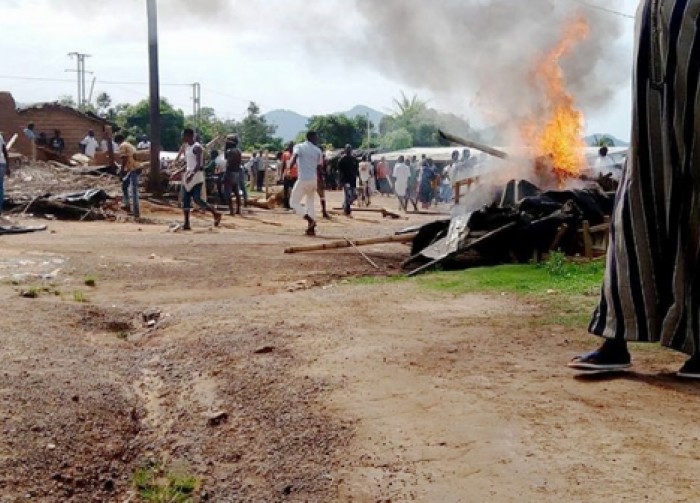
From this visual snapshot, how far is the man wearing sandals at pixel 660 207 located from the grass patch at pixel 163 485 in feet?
6.81

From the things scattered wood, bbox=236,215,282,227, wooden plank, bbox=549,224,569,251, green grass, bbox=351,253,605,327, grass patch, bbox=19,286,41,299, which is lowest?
grass patch, bbox=19,286,41,299

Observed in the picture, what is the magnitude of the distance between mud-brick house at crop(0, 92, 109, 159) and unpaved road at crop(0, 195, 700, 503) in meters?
19.7

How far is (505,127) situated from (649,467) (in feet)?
38.5

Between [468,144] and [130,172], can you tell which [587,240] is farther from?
[130,172]

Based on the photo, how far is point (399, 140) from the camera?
51.0m

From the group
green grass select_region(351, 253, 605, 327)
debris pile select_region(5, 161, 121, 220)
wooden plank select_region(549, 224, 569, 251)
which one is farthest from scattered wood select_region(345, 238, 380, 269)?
debris pile select_region(5, 161, 121, 220)

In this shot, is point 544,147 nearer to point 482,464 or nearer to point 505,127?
point 505,127

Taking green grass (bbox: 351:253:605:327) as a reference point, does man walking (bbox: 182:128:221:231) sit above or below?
above

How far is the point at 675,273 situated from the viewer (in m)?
4.20

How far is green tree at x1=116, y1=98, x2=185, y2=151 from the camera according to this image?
5312 centimetres

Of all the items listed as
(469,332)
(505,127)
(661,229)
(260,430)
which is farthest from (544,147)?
(260,430)

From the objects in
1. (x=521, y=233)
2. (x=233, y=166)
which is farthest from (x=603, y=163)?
(x=233, y=166)

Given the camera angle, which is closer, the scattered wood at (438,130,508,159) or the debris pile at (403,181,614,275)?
the debris pile at (403,181,614,275)

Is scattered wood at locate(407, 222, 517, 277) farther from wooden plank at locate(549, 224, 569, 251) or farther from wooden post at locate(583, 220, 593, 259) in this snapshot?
wooden post at locate(583, 220, 593, 259)
